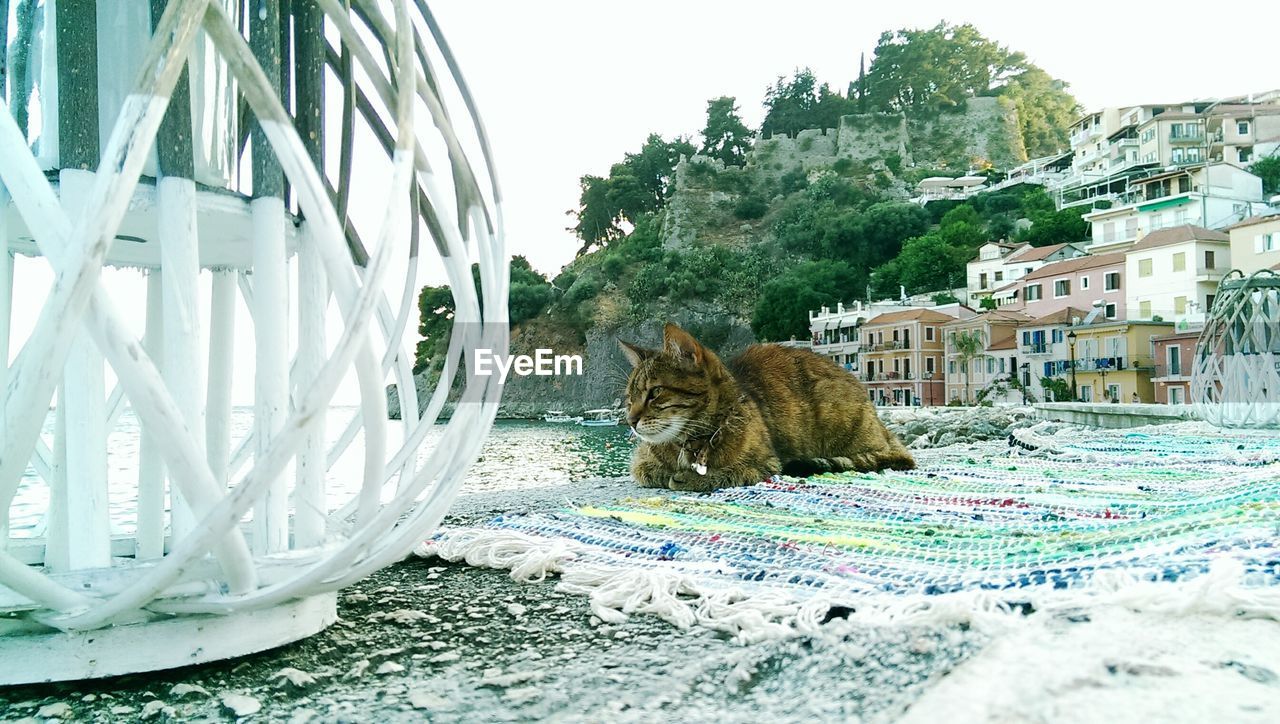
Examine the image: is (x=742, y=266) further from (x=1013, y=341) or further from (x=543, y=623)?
(x=543, y=623)

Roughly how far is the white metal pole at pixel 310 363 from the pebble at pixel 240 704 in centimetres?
19

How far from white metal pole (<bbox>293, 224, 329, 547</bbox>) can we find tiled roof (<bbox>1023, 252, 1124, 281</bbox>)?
836 inches

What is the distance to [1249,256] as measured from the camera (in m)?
17.4

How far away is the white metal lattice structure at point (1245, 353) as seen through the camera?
3.98m

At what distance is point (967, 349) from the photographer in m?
19.5

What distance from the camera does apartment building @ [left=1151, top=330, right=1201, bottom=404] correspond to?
1511 centimetres

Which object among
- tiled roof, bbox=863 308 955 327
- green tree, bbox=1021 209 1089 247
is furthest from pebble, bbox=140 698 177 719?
green tree, bbox=1021 209 1089 247

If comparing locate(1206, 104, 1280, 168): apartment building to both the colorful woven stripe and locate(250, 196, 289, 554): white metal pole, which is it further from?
locate(250, 196, 289, 554): white metal pole

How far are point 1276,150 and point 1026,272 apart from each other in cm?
1002

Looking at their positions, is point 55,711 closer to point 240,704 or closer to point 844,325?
point 240,704

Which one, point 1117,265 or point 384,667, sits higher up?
point 1117,265

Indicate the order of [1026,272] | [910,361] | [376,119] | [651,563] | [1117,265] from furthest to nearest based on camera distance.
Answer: [1026,272]
[910,361]
[1117,265]
[651,563]
[376,119]

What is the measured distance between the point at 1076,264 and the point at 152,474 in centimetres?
2231

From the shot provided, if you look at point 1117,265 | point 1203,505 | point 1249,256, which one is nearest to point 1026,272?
point 1117,265
